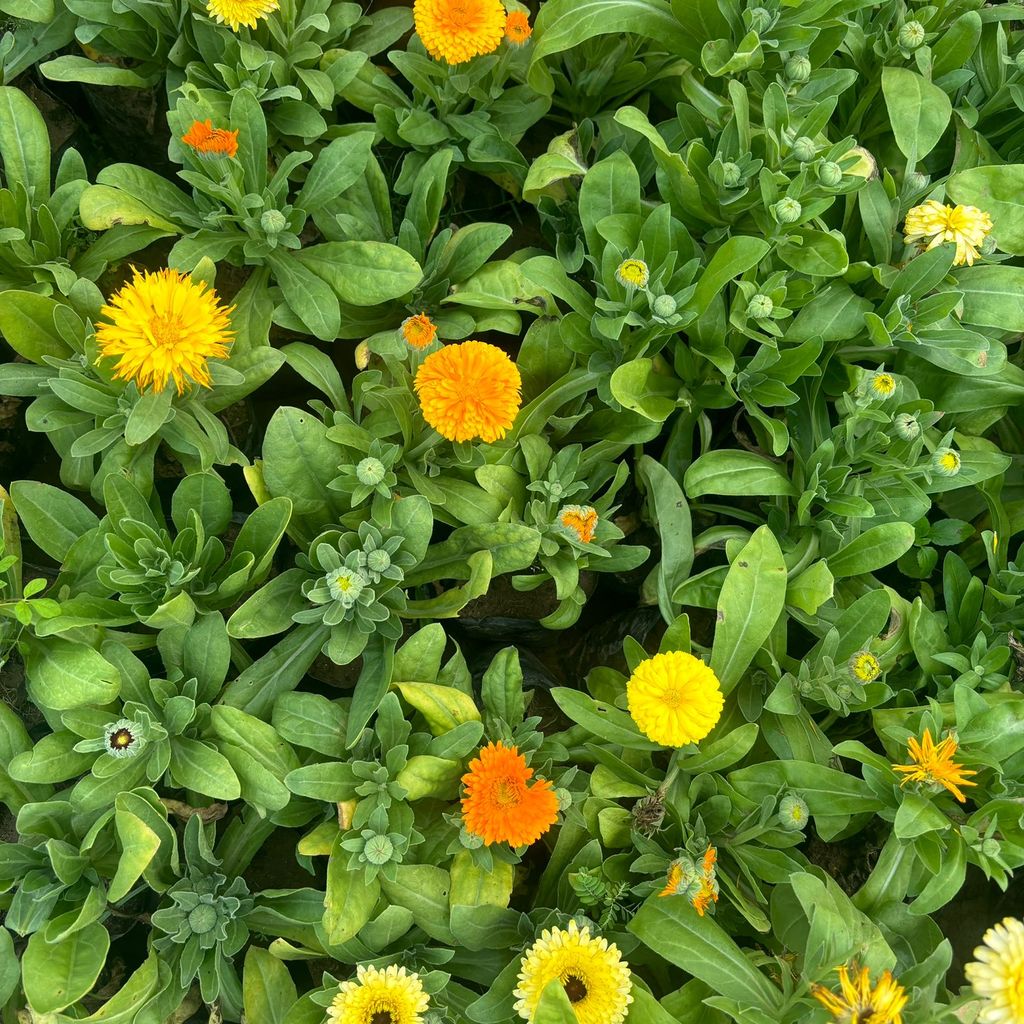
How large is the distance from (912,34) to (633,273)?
0.85 m

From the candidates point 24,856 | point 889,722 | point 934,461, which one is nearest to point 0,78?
point 24,856

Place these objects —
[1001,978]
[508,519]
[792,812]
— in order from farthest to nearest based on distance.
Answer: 1. [508,519]
2. [792,812]
3. [1001,978]

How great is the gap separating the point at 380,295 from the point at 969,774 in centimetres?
153

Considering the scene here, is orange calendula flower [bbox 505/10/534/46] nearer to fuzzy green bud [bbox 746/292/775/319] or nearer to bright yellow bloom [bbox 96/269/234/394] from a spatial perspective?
fuzzy green bud [bbox 746/292/775/319]

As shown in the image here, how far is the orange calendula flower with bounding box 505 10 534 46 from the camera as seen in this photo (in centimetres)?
189

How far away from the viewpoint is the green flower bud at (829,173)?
5.32 ft

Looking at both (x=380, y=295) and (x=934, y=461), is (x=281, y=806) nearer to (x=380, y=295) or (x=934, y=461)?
(x=380, y=295)

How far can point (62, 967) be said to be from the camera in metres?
1.55

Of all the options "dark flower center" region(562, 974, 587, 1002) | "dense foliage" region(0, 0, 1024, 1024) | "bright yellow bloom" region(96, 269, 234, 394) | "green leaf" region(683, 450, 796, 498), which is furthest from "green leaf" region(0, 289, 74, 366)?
"dark flower center" region(562, 974, 587, 1002)

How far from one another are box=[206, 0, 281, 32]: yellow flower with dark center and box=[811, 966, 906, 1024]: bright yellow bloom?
1.98 metres

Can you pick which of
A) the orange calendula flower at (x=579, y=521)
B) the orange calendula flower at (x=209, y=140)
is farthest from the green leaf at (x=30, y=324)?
the orange calendula flower at (x=579, y=521)

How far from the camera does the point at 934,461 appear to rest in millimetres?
1709

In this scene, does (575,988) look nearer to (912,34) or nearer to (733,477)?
(733,477)

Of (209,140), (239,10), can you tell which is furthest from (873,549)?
(239,10)
